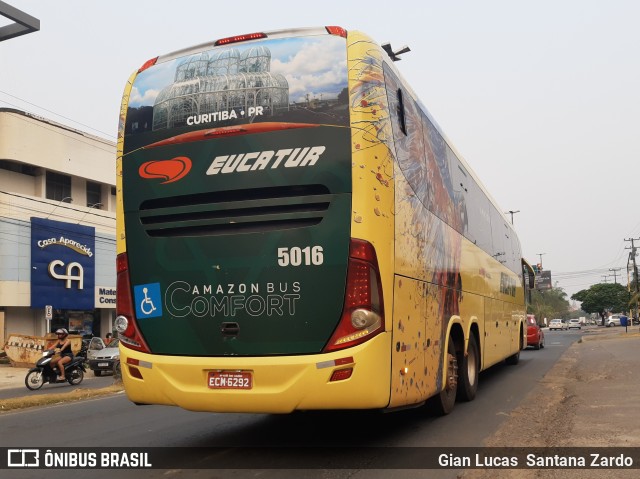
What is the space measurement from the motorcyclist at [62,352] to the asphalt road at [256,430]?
6.33 meters

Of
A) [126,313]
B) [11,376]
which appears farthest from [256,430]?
[11,376]

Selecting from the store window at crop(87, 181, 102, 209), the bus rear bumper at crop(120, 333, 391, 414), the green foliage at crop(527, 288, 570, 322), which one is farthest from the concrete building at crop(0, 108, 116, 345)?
the green foliage at crop(527, 288, 570, 322)

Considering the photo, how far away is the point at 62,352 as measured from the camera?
1723cm

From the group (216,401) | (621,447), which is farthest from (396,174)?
(621,447)

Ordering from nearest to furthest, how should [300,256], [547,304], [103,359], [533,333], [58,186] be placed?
[300,256] < [103,359] < [533,333] < [58,186] < [547,304]

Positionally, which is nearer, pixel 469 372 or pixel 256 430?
pixel 256 430

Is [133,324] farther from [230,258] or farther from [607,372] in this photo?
[607,372]

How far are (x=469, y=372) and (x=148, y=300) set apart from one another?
5.43 m

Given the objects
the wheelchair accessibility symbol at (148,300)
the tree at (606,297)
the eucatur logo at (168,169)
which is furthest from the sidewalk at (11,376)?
the tree at (606,297)

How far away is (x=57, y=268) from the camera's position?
32656 millimetres

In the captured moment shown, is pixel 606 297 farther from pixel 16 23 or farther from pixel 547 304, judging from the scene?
pixel 16 23

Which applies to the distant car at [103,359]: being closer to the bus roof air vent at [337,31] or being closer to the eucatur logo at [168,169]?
the eucatur logo at [168,169]

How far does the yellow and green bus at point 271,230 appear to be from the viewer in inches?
230

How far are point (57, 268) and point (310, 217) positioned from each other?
29787mm
